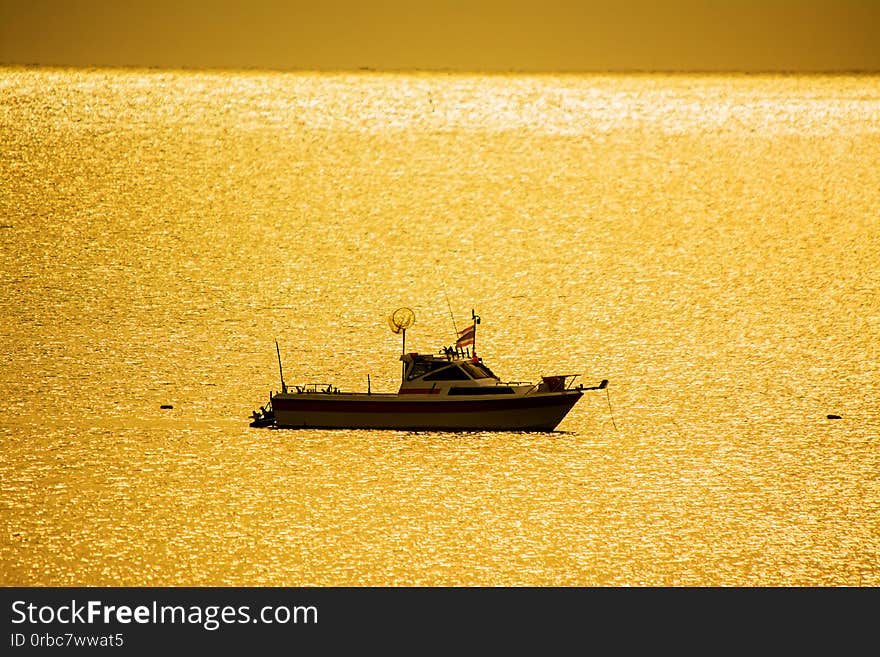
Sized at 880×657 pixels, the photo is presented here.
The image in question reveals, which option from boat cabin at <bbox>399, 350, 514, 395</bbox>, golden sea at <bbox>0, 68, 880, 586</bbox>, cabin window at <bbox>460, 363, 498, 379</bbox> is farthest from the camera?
cabin window at <bbox>460, 363, 498, 379</bbox>

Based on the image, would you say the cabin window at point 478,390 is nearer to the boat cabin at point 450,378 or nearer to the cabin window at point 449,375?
the boat cabin at point 450,378

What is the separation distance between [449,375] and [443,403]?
593 millimetres

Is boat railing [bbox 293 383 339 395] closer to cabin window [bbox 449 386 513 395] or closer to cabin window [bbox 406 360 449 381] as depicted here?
cabin window [bbox 406 360 449 381]

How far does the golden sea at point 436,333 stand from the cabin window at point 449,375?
1.26 m

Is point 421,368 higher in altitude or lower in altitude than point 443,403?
higher

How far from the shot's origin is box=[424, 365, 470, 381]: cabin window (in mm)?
28844

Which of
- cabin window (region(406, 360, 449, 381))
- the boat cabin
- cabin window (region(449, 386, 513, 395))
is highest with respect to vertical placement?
cabin window (region(406, 360, 449, 381))

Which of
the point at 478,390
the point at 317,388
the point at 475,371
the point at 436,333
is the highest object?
the point at 436,333

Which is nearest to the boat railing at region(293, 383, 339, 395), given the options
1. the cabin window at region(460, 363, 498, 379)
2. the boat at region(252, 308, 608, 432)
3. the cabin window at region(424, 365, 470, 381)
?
the boat at region(252, 308, 608, 432)

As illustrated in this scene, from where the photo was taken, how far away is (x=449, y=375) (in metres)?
28.9

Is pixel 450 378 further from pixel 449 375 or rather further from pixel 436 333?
pixel 436 333

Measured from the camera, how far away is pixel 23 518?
24750mm

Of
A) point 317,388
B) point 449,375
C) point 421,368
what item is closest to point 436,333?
point 317,388

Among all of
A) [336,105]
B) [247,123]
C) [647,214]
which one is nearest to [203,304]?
[647,214]
